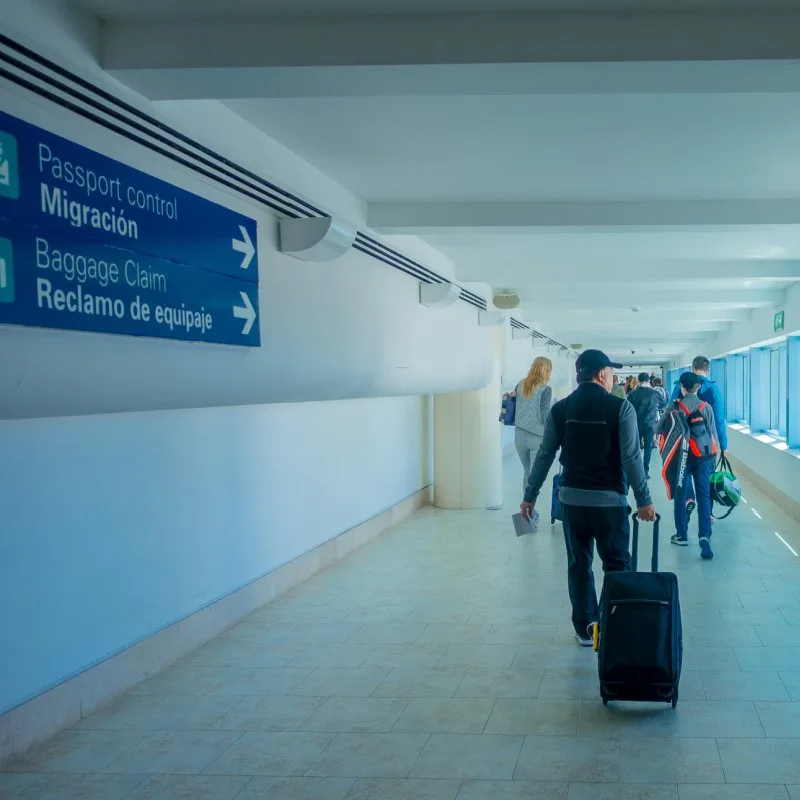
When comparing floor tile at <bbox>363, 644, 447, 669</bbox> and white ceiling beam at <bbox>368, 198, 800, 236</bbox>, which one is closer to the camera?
floor tile at <bbox>363, 644, 447, 669</bbox>

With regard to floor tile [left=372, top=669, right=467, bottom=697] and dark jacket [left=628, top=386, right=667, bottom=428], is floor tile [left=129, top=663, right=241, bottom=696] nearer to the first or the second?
floor tile [left=372, top=669, right=467, bottom=697]

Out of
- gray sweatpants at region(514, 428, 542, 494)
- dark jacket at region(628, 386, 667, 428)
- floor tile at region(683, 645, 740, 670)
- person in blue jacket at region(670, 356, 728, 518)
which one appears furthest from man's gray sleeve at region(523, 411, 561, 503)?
dark jacket at region(628, 386, 667, 428)

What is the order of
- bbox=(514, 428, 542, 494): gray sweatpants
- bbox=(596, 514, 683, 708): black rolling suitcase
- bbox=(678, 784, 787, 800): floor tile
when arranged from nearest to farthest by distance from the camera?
bbox=(678, 784, 787, 800): floor tile
bbox=(596, 514, 683, 708): black rolling suitcase
bbox=(514, 428, 542, 494): gray sweatpants

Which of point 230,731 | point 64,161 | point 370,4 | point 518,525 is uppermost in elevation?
point 370,4

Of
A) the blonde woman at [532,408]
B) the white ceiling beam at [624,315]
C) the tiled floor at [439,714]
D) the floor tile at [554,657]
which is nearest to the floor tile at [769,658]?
the tiled floor at [439,714]

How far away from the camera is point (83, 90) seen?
10.8ft

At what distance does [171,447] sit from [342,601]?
199cm

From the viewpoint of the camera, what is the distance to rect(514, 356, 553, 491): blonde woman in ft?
32.0

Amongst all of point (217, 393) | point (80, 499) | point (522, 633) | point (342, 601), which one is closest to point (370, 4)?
point (217, 393)

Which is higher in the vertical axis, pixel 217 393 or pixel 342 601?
pixel 217 393

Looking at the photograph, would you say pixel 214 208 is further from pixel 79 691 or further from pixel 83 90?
pixel 79 691

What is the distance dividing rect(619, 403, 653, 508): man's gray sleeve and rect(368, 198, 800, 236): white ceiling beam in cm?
190

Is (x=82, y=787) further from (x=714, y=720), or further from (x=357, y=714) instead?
(x=714, y=720)

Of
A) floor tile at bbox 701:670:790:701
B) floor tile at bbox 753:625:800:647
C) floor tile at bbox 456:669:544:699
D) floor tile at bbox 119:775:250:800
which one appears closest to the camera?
floor tile at bbox 119:775:250:800
